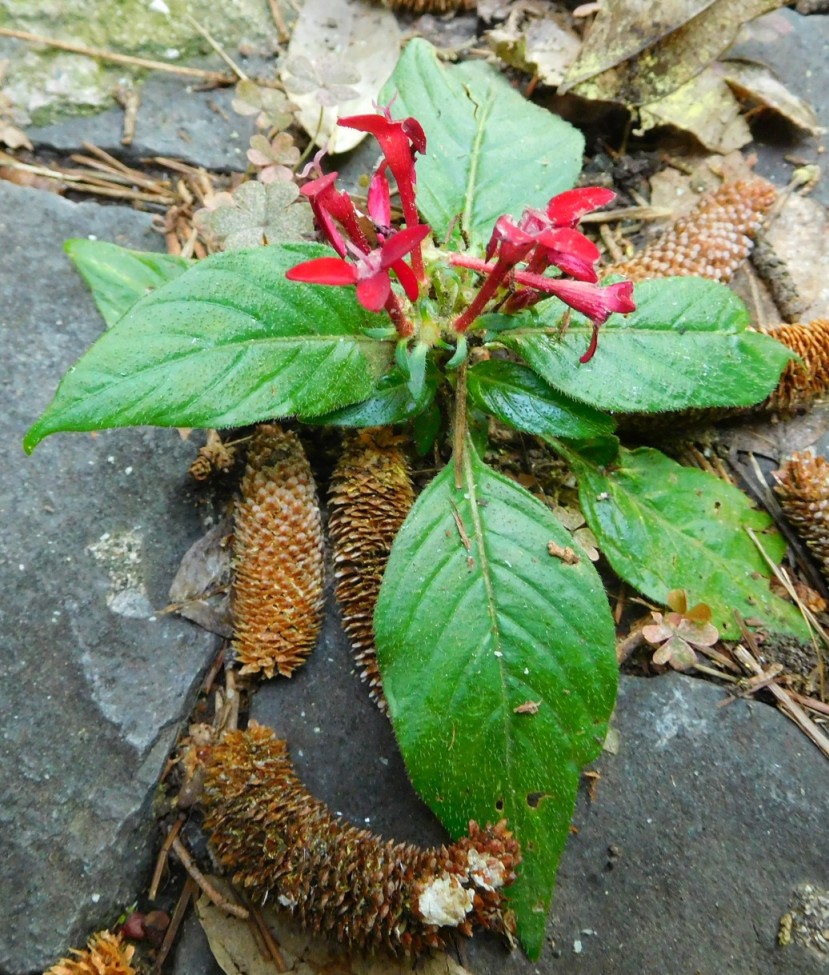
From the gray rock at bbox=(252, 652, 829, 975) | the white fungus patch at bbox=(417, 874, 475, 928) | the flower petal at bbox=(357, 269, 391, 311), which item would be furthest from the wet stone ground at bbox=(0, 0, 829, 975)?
the flower petal at bbox=(357, 269, 391, 311)

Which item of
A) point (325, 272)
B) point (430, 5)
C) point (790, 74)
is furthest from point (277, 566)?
point (790, 74)

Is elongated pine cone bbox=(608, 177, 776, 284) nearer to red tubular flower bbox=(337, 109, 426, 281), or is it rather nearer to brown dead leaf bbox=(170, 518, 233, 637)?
red tubular flower bbox=(337, 109, 426, 281)

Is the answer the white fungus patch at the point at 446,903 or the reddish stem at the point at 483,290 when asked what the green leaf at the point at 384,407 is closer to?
the reddish stem at the point at 483,290

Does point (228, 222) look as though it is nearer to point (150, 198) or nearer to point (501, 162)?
point (150, 198)

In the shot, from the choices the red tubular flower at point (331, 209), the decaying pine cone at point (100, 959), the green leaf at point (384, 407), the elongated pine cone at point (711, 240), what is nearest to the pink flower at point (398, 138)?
the red tubular flower at point (331, 209)

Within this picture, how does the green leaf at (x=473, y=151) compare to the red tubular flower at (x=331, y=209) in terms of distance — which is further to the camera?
the green leaf at (x=473, y=151)

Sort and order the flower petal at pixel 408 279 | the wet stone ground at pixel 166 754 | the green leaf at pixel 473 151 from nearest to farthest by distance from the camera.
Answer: the flower petal at pixel 408 279 → the wet stone ground at pixel 166 754 → the green leaf at pixel 473 151
